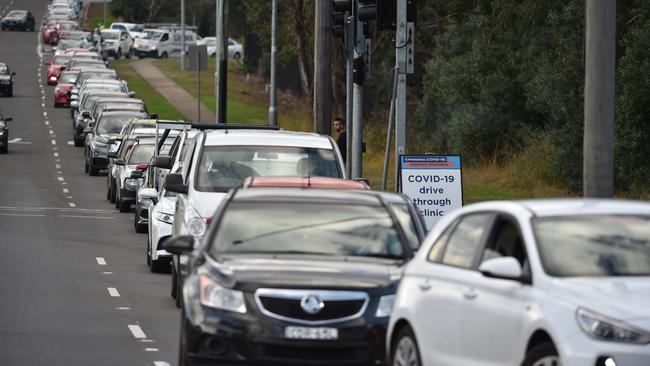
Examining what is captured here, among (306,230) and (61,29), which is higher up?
(61,29)

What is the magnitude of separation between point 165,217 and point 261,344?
9879 millimetres

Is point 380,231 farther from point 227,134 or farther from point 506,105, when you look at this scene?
point 506,105

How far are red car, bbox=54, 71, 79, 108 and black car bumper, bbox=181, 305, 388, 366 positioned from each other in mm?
57263

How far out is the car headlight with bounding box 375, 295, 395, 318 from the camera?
11.8 meters

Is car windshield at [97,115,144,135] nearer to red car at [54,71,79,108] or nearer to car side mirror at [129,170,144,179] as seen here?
car side mirror at [129,170,144,179]

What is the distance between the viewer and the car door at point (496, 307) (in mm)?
9789

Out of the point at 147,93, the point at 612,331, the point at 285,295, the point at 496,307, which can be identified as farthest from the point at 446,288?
the point at 147,93

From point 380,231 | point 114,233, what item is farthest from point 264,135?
point 114,233

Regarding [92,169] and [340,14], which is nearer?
[340,14]

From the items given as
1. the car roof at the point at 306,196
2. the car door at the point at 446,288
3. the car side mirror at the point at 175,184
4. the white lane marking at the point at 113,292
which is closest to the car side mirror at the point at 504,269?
the car door at the point at 446,288

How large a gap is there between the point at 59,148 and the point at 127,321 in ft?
119

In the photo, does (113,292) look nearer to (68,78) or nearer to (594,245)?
(594,245)

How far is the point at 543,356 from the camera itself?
30.7 feet

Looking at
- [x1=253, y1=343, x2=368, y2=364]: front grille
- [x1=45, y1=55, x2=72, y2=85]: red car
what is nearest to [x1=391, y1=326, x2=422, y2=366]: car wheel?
[x1=253, y1=343, x2=368, y2=364]: front grille
